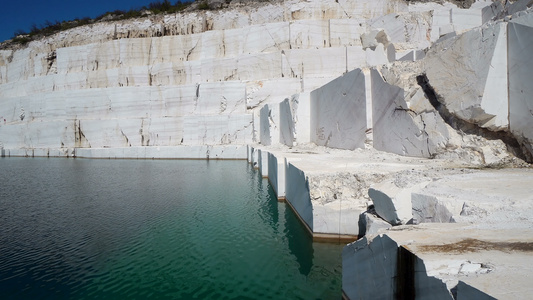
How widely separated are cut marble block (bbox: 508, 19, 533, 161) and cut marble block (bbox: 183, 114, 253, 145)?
13796mm

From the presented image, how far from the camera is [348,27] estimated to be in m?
19.0

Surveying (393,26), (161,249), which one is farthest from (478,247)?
(393,26)

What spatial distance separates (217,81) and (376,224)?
17.7m

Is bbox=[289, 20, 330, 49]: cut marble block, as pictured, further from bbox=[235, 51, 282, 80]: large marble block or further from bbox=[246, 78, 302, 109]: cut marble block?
bbox=[246, 78, 302, 109]: cut marble block

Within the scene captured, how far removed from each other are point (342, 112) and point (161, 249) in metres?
5.69

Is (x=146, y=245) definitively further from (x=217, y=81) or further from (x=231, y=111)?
(x=217, y=81)

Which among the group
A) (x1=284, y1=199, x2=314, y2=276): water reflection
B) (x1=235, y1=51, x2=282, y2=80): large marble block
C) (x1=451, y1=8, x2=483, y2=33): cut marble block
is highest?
(x1=451, y1=8, x2=483, y2=33): cut marble block

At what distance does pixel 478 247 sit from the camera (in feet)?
5.39

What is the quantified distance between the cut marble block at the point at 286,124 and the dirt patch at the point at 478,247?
976cm

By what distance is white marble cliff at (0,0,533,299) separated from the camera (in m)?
2.09

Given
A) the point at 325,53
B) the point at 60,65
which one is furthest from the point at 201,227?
the point at 60,65

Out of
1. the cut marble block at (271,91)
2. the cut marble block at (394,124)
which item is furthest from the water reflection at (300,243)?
the cut marble block at (271,91)

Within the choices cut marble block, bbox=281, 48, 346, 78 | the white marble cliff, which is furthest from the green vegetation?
cut marble block, bbox=281, 48, 346, 78

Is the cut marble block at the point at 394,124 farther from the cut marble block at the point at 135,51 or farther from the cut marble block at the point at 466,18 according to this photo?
the cut marble block at the point at 135,51
